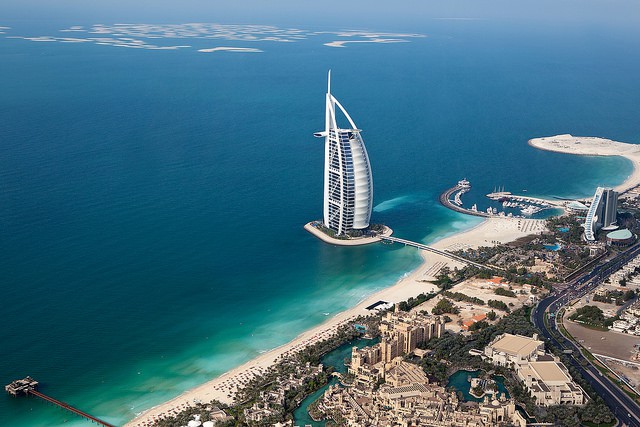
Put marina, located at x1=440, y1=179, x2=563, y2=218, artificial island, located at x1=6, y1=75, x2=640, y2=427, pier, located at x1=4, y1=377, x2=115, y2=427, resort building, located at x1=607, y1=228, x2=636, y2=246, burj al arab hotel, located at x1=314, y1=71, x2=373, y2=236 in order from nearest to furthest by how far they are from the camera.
Result: 1. artificial island, located at x1=6, y1=75, x2=640, y2=427
2. pier, located at x1=4, y1=377, x2=115, y2=427
3. burj al arab hotel, located at x1=314, y1=71, x2=373, y2=236
4. resort building, located at x1=607, y1=228, x2=636, y2=246
5. marina, located at x1=440, y1=179, x2=563, y2=218

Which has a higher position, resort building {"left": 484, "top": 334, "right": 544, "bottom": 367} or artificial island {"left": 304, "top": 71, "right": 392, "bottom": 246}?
artificial island {"left": 304, "top": 71, "right": 392, "bottom": 246}

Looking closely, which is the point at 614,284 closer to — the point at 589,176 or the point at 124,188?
the point at 589,176

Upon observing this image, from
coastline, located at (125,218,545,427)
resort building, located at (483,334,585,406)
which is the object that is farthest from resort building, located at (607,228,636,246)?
resort building, located at (483,334,585,406)

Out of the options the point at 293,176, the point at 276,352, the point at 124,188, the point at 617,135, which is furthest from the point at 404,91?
the point at 276,352

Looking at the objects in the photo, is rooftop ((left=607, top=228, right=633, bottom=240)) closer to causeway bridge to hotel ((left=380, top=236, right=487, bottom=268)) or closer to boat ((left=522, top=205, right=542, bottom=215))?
boat ((left=522, top=205, right=542, bottom=215))

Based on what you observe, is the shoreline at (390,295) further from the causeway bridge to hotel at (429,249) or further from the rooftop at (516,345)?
the rooftop at (516,345)

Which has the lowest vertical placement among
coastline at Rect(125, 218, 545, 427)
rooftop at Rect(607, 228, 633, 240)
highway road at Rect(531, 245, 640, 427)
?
coastline at Rect(125, 218, 545, 427)

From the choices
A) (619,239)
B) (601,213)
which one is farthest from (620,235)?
(601,213)
